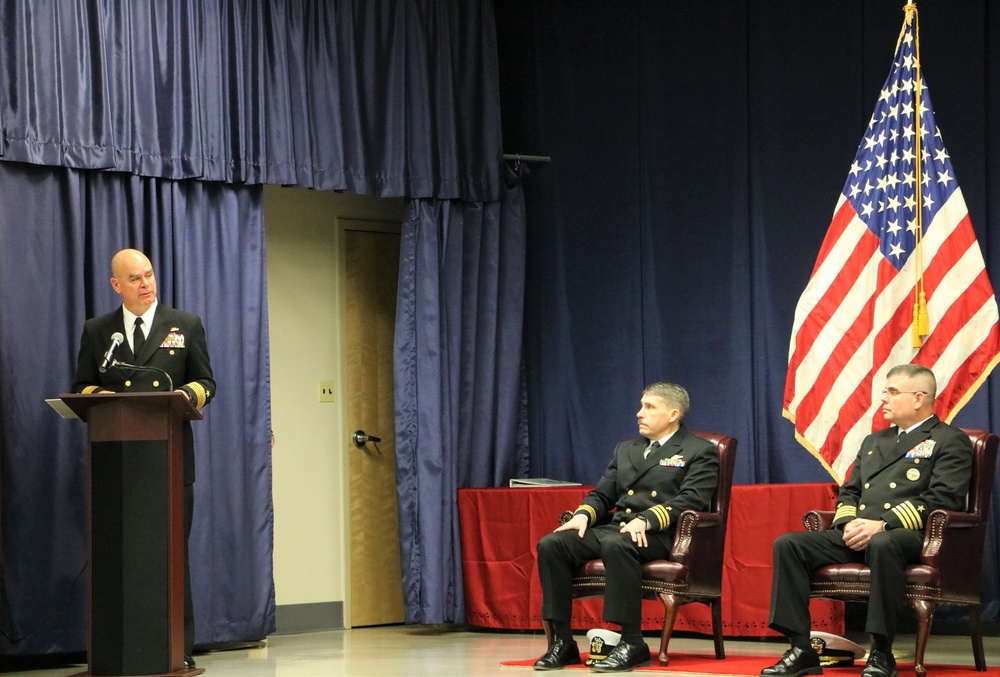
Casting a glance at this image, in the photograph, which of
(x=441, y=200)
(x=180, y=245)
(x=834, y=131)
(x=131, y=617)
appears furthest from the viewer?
(x=441, y=200)

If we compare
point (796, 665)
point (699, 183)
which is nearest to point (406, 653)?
point (796, 665)

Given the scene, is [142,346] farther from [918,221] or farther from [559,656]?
[918,221]

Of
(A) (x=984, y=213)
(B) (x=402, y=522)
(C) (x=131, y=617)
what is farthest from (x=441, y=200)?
(C) (x=131, y=617)

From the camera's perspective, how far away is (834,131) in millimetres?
6746

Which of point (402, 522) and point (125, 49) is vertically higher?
point (125, 49)

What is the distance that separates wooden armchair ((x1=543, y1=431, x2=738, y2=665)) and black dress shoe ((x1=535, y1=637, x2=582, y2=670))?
136 millimetres

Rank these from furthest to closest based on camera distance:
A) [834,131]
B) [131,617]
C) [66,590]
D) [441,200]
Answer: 1. [441,200]
2. [834,131]
3. [66,590]
4. [131,617]

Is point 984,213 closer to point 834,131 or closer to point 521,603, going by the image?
point 834,131

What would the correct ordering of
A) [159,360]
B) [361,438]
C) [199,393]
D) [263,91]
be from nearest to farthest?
[199,393] < [159,360] < [263,91] < [361,438]

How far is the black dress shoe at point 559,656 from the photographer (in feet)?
17.8

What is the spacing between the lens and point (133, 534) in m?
4.83

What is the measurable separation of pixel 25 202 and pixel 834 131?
370 cm

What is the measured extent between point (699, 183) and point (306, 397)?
7.51 ft

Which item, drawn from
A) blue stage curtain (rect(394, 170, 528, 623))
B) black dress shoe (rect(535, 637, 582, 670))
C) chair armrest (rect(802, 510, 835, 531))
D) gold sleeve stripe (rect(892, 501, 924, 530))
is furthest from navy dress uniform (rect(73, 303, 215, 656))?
gold sleeve stripe (rect(892, 501, 924, 530))
